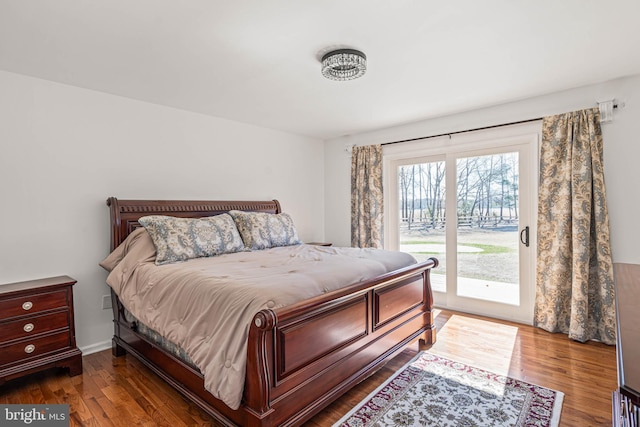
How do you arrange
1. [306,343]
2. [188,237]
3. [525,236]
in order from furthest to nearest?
[525,236] < [188,237] < [306,343]

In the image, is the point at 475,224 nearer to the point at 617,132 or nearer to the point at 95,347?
the point at 617,132

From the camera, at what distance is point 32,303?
2.35m

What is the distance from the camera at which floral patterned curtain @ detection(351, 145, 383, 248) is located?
4.55m

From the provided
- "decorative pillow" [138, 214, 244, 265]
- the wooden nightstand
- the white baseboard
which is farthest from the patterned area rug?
the white baseboard

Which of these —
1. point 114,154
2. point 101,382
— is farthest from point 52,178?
point 101,382

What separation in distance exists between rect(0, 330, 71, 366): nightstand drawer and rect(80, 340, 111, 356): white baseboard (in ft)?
1.51

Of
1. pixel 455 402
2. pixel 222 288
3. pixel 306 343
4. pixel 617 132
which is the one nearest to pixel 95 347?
pixel 222 288

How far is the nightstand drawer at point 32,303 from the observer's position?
88.5 inches

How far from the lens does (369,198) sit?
4613 millimetres

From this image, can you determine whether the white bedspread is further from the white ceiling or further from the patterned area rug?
the white ceiling

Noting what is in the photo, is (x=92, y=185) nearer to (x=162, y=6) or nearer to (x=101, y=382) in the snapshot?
(x=101, y=382)

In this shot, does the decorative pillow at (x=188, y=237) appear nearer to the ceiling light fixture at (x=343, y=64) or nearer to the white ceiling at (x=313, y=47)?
the white ceiling at (x=313, y=47)

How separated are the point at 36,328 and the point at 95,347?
700 mm

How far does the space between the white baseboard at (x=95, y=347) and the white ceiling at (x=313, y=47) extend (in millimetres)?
2313
